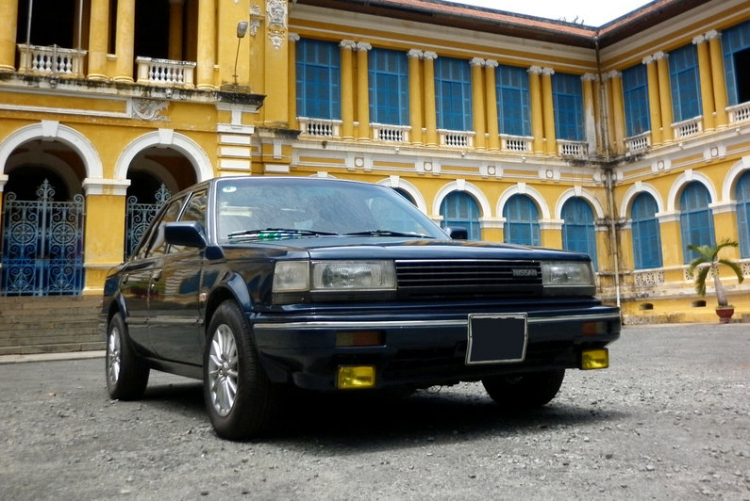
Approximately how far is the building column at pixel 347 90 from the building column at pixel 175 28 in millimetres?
4953

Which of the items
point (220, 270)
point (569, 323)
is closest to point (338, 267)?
point (220, 270)

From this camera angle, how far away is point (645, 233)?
909 inches

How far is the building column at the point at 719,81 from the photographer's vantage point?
20.6 metres

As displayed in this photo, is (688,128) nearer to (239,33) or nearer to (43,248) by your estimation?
(239,33)

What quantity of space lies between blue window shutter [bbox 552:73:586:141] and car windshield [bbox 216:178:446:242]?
20.3 m

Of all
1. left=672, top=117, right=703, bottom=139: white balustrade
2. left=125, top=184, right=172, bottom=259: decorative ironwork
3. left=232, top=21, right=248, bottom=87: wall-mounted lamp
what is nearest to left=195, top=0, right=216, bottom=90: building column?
left=232, top=21, right=248, bottom=87: wall-mounted lamp

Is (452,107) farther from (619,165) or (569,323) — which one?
(569,323)

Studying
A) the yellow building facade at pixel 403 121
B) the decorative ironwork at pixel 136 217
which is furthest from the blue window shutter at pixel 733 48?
the decorative ironwork at pixel 136 217

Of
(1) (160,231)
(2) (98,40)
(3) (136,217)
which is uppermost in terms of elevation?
(2) (98,40)

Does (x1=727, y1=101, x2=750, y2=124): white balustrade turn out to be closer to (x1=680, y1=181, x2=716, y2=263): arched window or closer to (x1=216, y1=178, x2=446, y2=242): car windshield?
(x1=680, y1=181, x2=716, y2=263): arched window

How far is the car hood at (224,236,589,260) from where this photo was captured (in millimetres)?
3500

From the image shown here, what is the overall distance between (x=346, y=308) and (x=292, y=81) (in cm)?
1786

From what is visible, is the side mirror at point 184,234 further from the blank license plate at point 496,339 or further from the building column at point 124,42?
the building column at point 124,42

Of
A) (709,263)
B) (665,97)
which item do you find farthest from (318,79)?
(709,263)
